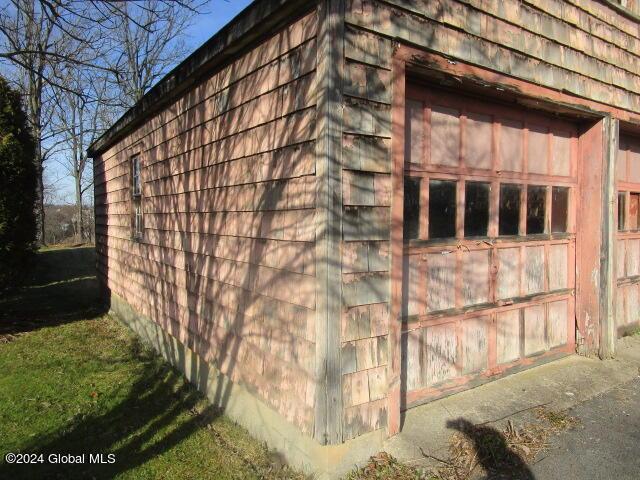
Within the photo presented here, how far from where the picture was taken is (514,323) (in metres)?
4.23

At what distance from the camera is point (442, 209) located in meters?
3.62

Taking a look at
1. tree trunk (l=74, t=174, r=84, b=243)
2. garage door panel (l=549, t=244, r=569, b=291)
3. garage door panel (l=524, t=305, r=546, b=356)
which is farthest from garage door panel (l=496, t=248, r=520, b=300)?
tree trunk (l=74, t=174, r=84, b=243)

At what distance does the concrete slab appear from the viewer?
3037 mm

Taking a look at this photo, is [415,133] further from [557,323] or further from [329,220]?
[557,323]

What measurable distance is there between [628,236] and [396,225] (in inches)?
172

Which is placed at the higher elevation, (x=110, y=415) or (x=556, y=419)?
(x=556, y=419)

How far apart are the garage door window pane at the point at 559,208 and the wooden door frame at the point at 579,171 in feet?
0.70

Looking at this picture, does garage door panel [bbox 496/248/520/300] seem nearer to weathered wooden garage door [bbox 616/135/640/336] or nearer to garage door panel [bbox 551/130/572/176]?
garage door panel [bbox 551/130/572/176]

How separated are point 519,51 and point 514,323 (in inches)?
97.3

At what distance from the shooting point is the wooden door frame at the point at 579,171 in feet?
9.77

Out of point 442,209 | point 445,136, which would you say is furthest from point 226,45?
point 442,209

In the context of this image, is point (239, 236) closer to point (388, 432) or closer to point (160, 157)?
point (388, 432)

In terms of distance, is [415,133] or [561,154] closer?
[415,133]

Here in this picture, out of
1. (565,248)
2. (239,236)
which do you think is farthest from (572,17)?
(239,236)
